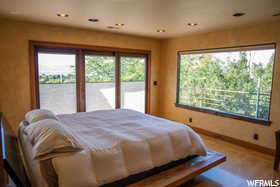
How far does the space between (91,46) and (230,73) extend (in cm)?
305

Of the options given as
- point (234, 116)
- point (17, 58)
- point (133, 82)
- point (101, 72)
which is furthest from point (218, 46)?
point (17, 58)

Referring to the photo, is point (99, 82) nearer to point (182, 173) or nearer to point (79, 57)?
point (79, 57)

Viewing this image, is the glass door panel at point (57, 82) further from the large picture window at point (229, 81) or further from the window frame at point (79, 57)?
the large picture window at point (229, 81)

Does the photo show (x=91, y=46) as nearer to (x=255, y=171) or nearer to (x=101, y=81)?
(x=101, y=81)

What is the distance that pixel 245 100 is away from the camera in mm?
3844

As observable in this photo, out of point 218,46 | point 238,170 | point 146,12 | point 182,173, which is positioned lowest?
point 238,170

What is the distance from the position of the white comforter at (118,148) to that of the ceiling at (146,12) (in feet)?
5.31

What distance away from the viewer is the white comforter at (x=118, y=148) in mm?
1639

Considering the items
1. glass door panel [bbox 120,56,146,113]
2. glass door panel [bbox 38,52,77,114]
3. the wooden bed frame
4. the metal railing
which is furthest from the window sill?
glass door panel [bbox 38,52,77,114]

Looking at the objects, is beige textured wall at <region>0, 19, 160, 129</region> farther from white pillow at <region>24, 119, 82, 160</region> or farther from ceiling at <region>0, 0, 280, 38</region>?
white pillow at <region>24, 119, 82, 160</region>

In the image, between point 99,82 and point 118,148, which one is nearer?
point 118,148

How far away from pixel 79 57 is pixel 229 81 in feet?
10.7

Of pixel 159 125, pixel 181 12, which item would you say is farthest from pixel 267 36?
pixel 159 125

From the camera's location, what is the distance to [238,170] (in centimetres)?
284
